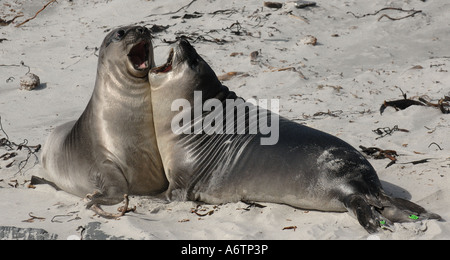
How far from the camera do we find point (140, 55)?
18.0 feet

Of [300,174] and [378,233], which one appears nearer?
[378,233]

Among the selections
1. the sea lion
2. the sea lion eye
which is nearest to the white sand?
the sea lion

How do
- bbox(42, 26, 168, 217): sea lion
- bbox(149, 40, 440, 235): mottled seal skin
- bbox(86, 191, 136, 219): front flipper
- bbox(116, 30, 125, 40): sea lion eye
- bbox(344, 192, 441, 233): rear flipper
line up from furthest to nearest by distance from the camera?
bbox(116, 30, 125, 40): sea lion eye
bbox(42, 26, 168, 217): sea lion
bbox(86, 191, 136, 219): front flipper
bbox(149, 40, 440, 235): mottled seal skin
bbox(344, 192, 441, 233): rear flipper

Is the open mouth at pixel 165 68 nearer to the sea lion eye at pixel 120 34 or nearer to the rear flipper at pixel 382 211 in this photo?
the sea lion eye at pixel 120 34

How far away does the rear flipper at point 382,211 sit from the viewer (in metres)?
4.14

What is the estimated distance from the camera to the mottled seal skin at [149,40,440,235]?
4.41 metres

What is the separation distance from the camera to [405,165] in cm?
530

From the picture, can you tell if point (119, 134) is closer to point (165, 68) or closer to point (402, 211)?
point (165, 68)

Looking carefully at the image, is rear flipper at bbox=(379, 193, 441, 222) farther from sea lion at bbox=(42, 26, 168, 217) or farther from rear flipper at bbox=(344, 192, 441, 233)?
sea lion at bbox=(42, 26, 168, 217)

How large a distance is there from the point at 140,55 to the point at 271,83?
2672 millimetres

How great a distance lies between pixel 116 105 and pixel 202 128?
2.32 feet

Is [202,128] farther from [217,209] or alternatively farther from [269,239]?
[269,239]
